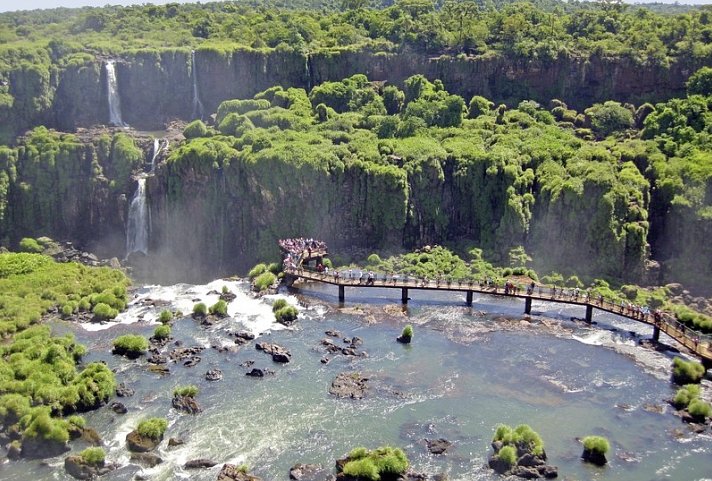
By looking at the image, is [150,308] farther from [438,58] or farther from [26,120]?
[438,58]

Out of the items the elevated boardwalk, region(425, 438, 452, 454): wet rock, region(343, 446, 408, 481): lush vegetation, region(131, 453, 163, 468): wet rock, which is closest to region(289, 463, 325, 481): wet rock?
region(343, 446, 408, 481): lush vegetation

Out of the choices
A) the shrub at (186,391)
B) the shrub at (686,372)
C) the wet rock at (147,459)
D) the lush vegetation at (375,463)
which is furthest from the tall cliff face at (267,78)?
the lush vegetation at (375,463)

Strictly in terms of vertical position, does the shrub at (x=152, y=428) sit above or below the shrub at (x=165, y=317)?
below

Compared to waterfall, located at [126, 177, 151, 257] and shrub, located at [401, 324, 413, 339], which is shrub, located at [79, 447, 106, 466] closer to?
shrub, located at [401, 324, 413, 339]

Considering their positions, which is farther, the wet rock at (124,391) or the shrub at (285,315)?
the shrub at (285,315)

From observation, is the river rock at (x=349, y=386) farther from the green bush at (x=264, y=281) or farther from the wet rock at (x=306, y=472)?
the green bush at (x=264, y=281)

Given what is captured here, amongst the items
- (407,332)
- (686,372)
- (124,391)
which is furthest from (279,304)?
(686,372)

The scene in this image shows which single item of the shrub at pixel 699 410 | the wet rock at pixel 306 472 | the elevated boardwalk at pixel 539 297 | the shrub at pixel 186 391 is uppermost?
the elevated boardwalk at pixel 539 297
